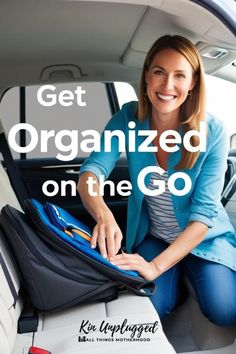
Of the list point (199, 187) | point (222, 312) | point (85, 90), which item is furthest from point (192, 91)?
point (85, 90)

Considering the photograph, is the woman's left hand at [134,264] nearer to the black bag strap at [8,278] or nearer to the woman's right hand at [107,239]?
the woman's right hand at [107,239]

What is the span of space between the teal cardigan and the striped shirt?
0.09 ft

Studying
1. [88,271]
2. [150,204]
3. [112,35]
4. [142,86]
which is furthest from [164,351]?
[112,35]

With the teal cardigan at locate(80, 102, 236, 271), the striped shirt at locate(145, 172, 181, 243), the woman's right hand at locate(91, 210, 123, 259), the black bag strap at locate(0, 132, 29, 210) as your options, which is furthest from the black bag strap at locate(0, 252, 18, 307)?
the black bag strap at locate(0, 132, 29, 210)

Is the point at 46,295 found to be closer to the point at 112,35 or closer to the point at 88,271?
the point at 88,271

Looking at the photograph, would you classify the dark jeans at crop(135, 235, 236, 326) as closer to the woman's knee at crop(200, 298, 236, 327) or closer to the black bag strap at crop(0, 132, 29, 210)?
the woman's knee at crop(200, 298, 236, 327)

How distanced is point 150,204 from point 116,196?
3.86ft

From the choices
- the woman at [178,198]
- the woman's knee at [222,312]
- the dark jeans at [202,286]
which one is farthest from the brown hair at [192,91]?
the woman's knee at [222,312]

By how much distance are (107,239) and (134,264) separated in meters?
0.11

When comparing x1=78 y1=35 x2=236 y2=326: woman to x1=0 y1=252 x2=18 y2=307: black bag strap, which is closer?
x1=0 y1=252 x2=18 y2=307: black bag strap

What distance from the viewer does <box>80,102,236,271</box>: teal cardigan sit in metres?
1.69

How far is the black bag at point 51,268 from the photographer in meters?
1.41

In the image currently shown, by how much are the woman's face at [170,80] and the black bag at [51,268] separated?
1.97 feet

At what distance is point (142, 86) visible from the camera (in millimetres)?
1826
